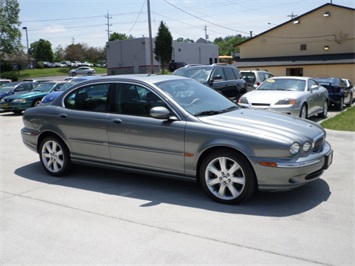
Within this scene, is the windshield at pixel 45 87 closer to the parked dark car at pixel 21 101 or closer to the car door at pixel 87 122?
the parked dark car at pixel 21 101

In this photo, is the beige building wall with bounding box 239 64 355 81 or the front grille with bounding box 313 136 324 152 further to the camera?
the beige building wall with bounding box 239 64 355 81

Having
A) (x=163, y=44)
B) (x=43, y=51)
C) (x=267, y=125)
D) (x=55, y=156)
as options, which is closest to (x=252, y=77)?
(x=55, y=156)

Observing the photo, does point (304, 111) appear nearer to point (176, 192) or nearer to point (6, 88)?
point (176, 192)

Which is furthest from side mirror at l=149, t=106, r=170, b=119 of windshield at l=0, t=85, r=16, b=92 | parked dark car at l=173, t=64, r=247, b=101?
windshield at l=0, t=85, r=16, b=92

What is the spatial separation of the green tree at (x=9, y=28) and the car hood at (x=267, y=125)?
62.8 m

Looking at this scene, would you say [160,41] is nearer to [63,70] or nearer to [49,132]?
[63,70]

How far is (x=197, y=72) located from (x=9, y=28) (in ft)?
185

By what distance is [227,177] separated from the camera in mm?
4770

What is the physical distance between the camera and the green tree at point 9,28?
6003 centimetres

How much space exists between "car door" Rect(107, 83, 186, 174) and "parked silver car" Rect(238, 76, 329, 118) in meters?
5.67

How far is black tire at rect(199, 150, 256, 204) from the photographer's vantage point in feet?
15.3

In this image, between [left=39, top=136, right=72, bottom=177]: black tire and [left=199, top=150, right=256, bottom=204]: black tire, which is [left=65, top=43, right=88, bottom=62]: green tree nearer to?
[left=39, top=136, right=72, bottom=177]: black tire

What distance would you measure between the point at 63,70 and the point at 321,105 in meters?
62.9

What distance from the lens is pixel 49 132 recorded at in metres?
6.35
